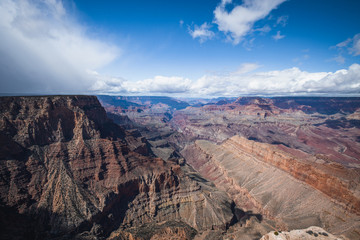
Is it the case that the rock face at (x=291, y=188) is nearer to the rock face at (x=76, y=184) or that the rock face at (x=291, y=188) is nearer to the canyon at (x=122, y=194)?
the canyon at (x=122, y=194)

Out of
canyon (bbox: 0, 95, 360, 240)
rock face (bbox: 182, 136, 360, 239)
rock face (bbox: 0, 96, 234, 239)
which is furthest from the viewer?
rock face (bbox: 182, 136, 360, 239)

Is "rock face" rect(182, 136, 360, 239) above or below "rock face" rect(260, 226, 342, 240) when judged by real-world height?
below

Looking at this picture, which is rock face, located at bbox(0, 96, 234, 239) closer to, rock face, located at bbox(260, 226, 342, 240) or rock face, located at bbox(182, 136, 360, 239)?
rock face, located at bbox(182, 136, 360, 239)

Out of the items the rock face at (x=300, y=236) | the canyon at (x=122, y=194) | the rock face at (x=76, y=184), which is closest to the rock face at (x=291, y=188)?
the canyon at (x=122, y=194)

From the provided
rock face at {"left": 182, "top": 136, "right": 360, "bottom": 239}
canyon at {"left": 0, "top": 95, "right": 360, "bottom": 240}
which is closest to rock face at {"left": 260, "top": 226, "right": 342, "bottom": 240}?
canyon at {"left": 0, "top": 95, "right": 360, "bottom": 240}

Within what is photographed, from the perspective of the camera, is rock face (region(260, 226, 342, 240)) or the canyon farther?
the canyon

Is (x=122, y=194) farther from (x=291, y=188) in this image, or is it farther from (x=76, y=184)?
(x=291, y=188)

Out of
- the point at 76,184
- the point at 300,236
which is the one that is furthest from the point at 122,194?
the point at 300,236
